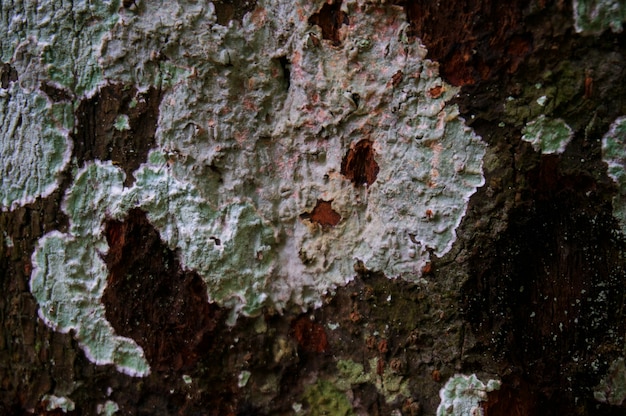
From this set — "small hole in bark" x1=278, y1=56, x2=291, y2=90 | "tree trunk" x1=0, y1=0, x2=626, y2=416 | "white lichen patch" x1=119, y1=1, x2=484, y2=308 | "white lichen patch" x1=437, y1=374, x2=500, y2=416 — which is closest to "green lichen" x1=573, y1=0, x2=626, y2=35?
"tree trunk" x1=0, y1=0, x2=626, y2=416

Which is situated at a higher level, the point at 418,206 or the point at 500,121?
the point at 500,121

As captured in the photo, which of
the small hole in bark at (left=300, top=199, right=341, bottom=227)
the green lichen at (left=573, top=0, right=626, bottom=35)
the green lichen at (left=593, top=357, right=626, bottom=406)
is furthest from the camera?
the small hole in bark at (left=300, top=199, right=341, bottom=227)

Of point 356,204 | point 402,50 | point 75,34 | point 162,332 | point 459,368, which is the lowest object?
point 162,332

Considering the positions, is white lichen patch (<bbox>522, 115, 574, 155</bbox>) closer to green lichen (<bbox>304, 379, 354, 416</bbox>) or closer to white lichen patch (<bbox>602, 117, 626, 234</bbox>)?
white lichen patch (<bbox>602, 117, 626, 234</bbox>)

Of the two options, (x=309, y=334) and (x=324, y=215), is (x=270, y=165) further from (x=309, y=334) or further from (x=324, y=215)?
(x=309, y=334)

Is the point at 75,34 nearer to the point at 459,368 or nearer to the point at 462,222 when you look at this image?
the point at 462,222

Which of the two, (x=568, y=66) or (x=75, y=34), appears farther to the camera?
(x=75, y=34)

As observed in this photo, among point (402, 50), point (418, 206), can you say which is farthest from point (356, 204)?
point (402, 50)
